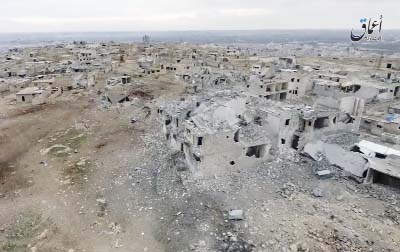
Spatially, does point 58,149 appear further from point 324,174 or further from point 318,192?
point 324,174

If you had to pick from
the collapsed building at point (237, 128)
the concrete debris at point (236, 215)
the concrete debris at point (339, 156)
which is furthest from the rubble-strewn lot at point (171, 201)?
the collapsed building at point (237, 128)

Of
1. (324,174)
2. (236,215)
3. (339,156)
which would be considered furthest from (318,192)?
(236,215)

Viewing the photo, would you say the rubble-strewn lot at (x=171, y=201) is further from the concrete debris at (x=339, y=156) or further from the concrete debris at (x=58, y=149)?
the concrete debris at (x=339, y=156)

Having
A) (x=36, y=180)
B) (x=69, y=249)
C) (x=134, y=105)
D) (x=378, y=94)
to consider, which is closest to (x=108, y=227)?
(x=69, y=249)

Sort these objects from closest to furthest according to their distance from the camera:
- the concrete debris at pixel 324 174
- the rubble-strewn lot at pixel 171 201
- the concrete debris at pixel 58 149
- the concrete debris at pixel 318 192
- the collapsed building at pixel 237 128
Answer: the rubble-strewn lot at pixel 171 201 < the concrete debris at pixel 318 192 < the collapsed building at pixel 237 128 < the concrete debris at pixel 324 174 < the concrete debris at pixel 58 149

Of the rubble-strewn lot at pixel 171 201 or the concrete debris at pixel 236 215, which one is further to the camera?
the concrete debris at pixel 236 215

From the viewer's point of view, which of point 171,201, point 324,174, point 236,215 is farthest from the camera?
point 324,174

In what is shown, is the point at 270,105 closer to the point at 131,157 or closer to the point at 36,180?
the point at 131,157

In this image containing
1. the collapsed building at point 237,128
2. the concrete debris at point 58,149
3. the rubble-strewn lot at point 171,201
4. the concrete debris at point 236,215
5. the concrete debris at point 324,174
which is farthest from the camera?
the concrete debris at point 58,149
